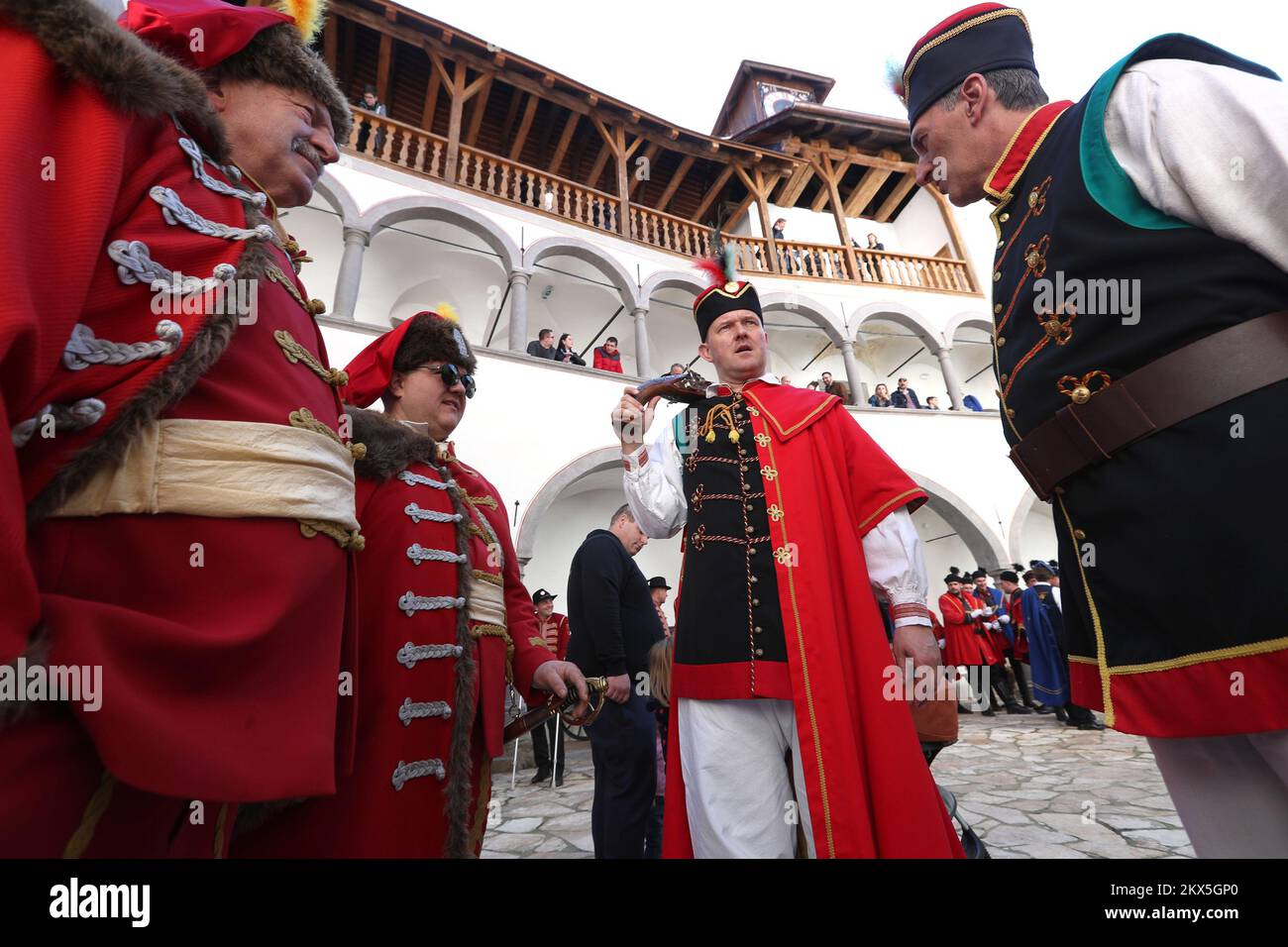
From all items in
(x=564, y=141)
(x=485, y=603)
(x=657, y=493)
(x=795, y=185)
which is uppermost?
(x=795, y=185)

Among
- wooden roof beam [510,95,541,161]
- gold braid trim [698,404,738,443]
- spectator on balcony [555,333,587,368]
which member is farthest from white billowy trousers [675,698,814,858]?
wooden roof beam [510,95,541,161]

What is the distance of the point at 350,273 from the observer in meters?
8.33

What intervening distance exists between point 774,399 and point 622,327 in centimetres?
1124

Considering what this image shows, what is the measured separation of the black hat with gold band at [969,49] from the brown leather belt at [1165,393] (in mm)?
1051

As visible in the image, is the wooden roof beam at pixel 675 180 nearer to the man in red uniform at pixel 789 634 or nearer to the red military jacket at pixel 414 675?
the man in red uniform at pixel 789 634

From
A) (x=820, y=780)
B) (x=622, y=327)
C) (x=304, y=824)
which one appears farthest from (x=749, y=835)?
(x=622, y=327)

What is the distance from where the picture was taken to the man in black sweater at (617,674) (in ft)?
9.37

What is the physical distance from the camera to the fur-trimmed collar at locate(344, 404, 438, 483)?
5.91 feet

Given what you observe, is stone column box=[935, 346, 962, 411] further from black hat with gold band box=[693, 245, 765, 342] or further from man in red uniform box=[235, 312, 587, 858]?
man in red uniform box=[235, 312, 587, 858]

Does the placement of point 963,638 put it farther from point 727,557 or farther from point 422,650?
point 422,650

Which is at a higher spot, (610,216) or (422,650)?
(610,216)

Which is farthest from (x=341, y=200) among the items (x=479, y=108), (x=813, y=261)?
(x=813, y=261)

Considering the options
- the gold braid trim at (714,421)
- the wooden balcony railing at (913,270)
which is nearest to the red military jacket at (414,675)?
the gold braid trim at (714,421)

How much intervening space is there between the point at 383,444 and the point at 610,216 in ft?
36.9
